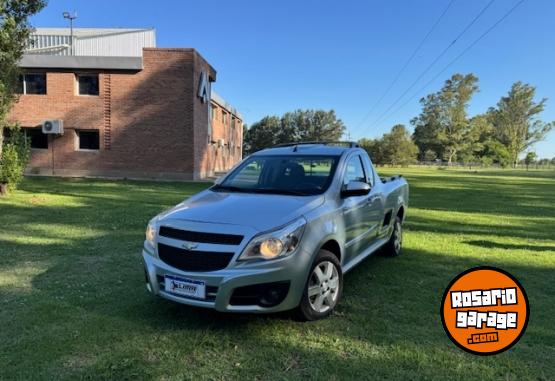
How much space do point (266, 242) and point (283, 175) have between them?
1621mm

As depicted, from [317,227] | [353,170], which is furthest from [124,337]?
[353,170]

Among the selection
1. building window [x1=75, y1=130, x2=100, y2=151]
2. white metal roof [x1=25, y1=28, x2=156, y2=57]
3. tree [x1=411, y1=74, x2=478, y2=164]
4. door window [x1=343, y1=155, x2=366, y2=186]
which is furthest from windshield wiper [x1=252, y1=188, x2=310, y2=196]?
tree [x1=411, y1=74, x2=478, y2=164]

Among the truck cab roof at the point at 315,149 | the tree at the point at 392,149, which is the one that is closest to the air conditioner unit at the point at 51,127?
the truck cab roof at the point at 315,149

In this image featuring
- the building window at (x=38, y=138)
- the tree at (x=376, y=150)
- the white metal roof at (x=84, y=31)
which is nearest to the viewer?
the building window at (x=38, y=138)

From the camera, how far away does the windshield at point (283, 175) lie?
15.5 ft

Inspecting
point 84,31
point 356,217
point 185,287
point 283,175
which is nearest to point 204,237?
point 185,287

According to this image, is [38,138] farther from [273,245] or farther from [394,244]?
[273,245]

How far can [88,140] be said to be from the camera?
2309 centimetres

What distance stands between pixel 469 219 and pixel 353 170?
7304 millimetres

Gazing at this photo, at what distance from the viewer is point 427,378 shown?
125 inches

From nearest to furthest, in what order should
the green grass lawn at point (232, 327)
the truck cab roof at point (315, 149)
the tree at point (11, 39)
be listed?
1. the green grass lawn at point (232, 327)
2. the truck cab roof at point (315, 149)
3. the tree at point (11, 39)

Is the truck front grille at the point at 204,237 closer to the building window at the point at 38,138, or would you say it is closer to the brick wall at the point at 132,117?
the brick wall at the point at 132,117

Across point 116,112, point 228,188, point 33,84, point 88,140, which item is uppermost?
point 33,84

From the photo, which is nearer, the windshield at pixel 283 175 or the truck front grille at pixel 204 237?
the truck front grille at pixel 204 237
